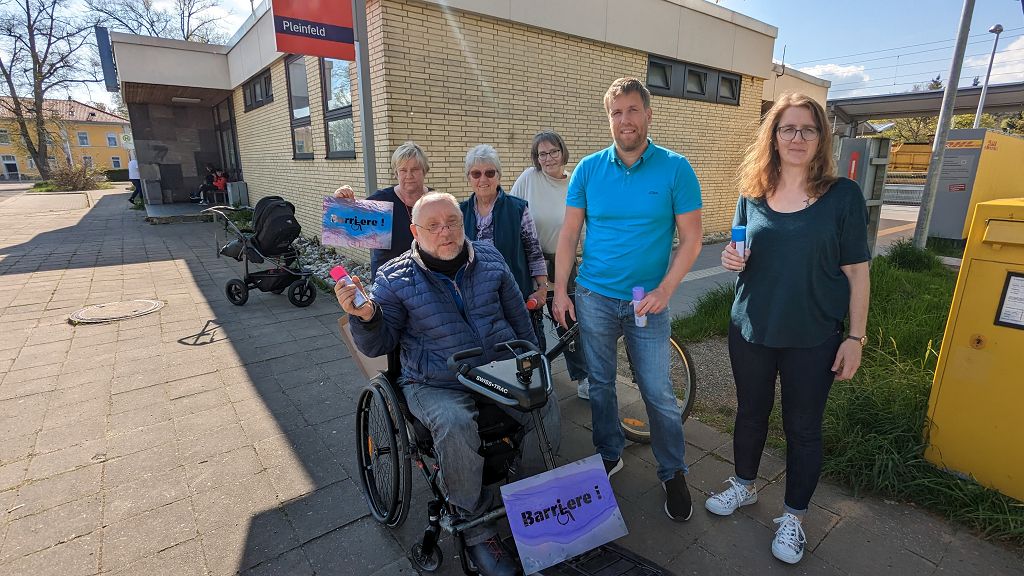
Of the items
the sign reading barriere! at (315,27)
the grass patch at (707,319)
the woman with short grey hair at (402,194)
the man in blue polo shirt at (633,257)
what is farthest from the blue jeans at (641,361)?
the sign reading barriere! at (315,27)

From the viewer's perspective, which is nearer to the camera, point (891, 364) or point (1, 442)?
point (1, 442)

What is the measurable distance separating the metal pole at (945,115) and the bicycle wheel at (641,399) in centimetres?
610

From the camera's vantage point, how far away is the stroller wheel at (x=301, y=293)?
5.96 metres

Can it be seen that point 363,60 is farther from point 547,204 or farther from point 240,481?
point 240,481

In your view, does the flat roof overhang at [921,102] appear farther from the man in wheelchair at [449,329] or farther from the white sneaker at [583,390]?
the man in wheelchair at [449,329]

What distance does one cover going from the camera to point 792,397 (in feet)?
6.89

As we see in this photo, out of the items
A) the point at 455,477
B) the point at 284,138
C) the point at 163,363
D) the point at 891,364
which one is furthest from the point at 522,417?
the point at 284,138

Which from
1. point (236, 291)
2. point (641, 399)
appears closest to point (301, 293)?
point (236, 291)

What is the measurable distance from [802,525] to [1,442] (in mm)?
4581

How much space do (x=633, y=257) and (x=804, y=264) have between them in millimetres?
659

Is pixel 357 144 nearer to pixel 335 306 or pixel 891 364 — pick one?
pixel 335 306

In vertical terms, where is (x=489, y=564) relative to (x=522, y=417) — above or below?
below

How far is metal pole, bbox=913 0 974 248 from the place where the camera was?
259 inches

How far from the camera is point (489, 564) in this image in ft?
6.05
